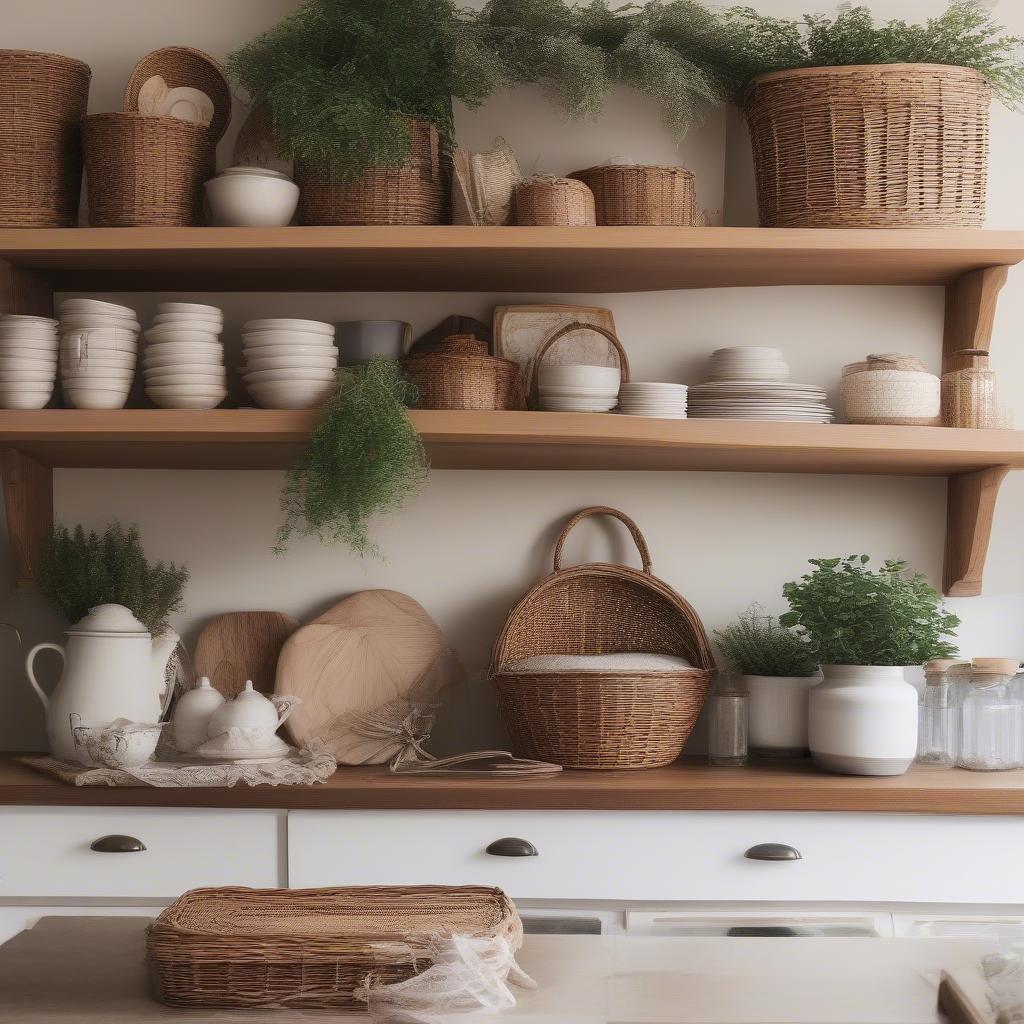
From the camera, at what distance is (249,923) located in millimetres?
1099

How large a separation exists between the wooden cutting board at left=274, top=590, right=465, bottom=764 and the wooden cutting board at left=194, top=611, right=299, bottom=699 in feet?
0.36

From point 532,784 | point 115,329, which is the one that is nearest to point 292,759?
point 532,784

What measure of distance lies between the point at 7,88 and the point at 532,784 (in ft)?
5.47

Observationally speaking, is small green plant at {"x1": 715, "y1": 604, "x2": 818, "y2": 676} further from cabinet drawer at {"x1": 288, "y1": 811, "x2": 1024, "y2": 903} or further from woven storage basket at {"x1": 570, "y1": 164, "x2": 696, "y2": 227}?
woven storage basket at {"x1": 570, "y1": 164, "x2": 696, "y2": 227}

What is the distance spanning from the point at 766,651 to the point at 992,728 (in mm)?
451

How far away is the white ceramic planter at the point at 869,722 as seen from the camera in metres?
2.17

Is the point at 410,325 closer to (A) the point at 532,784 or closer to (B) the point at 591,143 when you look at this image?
(B) the point at 591,143

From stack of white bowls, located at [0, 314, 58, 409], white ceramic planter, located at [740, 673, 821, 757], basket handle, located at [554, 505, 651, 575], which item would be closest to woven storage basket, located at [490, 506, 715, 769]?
basket handle, located at [554, 505, 651, 575]

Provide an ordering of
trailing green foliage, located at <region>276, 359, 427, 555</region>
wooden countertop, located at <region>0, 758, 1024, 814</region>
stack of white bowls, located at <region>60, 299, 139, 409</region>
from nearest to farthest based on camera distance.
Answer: wooden countertop, located at <region>0, 758, 1024, 814</region>
trailing green foliage, located at <region>276, 359, 427, 555</region>
stack of white bowls, located at <region>60, 299, 139, 409</region>

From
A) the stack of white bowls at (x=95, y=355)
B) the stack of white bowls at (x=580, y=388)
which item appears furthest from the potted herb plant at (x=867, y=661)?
the stack of white bowls at (x=95, y=355)

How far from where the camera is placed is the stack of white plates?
229 centimetres

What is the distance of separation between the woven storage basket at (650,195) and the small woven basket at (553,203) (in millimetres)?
70

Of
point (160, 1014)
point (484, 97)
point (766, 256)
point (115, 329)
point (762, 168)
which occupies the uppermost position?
point (484, 97)

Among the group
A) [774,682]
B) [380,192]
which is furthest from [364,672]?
[380,192]
